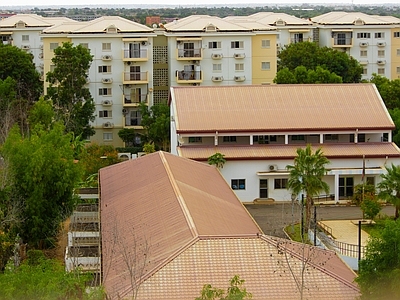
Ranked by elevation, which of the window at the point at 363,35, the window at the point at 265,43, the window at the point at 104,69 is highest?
the window at the point at 363,35

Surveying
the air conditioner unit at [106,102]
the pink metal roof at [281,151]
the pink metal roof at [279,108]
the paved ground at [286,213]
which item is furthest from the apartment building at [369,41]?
the paved ground at [286,213]

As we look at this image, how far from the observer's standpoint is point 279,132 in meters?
44.7

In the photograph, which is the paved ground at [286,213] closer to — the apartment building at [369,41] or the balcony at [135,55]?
the balcony at [135,55]

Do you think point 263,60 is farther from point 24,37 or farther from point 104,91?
point 24,37

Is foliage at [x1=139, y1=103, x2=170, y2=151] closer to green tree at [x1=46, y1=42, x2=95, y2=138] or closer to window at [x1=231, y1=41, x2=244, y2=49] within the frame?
green tree at [x1=46, y1=42, x2=95, y2=138]

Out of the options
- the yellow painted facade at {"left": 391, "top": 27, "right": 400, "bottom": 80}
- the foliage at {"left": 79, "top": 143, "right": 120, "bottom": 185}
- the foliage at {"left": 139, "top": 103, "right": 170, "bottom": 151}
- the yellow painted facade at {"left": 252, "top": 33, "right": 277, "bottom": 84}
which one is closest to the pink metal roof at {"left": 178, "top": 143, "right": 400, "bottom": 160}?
the foliage at {"left": 79, "top": 143, "right": 120, "bottom": 185}

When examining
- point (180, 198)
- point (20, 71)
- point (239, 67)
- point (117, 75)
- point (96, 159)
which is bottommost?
point (96, 159)

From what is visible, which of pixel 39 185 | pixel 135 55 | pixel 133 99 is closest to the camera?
pixel 39 185

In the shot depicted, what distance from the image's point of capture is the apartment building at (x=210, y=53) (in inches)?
2454

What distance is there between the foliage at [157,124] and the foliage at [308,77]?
283 inches

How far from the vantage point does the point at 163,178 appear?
3450 centimetres

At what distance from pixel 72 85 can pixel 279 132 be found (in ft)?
55.1

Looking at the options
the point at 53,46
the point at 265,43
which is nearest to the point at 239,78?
the point at 265,43

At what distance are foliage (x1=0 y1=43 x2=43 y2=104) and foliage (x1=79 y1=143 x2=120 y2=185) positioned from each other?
14122 mm
